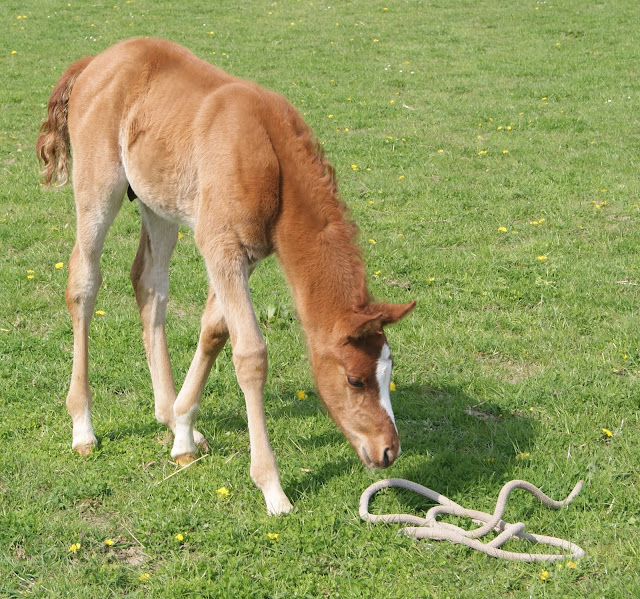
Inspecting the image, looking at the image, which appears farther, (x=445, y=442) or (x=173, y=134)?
(x=445, y=442)

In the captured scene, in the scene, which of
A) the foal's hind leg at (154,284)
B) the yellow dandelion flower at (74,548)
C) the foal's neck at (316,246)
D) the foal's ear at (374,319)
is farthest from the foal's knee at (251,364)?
the yellow dandelion flower at (74,548)

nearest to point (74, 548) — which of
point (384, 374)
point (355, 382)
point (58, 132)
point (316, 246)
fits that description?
point (355, 382)

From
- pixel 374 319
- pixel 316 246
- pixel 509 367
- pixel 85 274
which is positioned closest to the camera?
pixel 374 319

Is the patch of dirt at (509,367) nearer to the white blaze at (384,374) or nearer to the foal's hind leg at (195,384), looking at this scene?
the white blaze at (384,374)

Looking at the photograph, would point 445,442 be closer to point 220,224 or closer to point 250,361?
point 250,361

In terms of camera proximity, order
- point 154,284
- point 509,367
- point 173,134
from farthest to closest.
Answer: point 509,367, point 154,284, point 173,134

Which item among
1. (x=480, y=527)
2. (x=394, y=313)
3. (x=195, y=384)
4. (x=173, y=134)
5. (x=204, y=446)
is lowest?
(x=204, y=446)

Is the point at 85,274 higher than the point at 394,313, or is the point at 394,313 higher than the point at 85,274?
the point at 394,313

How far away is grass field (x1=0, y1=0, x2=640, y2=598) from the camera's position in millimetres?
3391

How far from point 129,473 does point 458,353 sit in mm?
2240

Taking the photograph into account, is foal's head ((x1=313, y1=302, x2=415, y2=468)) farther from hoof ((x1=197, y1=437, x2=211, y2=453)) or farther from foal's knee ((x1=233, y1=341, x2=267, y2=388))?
hoof ((x1=197, y1=437, x2=211, y2=453))

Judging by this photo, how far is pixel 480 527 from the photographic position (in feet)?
11.6

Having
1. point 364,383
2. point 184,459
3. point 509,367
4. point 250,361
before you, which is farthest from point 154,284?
point 509,367

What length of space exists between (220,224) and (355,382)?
984 mm
